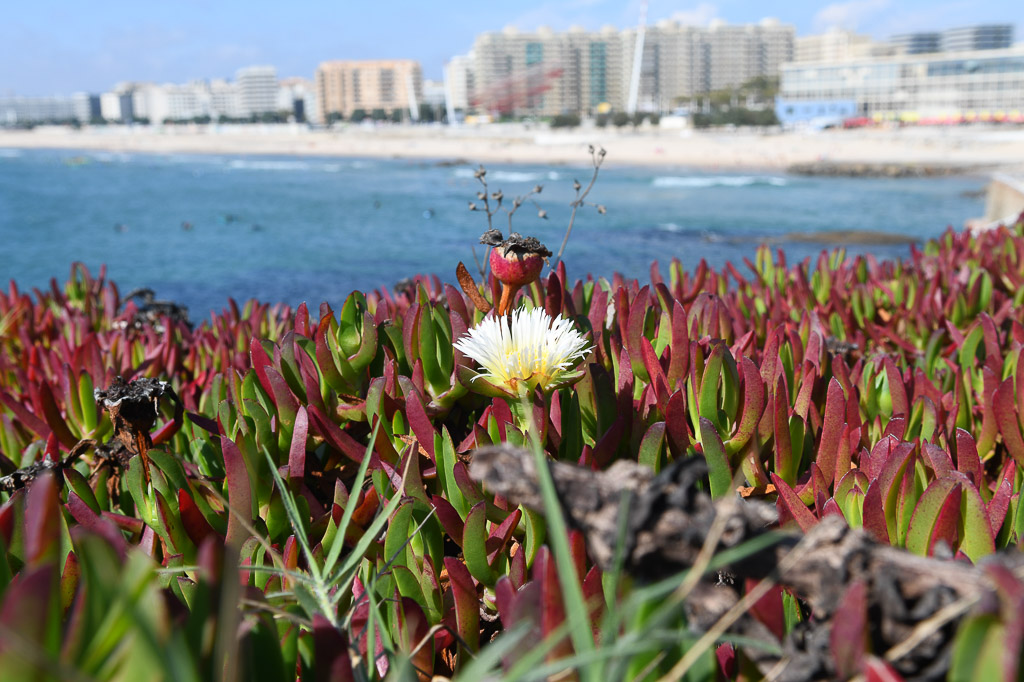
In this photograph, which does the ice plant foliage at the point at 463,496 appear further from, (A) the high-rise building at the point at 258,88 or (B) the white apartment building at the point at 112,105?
(B) the white apartment building at the point at 112,105

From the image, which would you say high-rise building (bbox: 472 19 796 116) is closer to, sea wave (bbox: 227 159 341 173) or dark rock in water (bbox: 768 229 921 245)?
sea wave (bbox: 227 159 341 173)

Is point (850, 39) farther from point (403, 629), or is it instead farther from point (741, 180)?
point (403, 629)

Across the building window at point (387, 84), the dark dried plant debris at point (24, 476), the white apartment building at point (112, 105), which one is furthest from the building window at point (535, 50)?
the white apartment building at point (112, 105)

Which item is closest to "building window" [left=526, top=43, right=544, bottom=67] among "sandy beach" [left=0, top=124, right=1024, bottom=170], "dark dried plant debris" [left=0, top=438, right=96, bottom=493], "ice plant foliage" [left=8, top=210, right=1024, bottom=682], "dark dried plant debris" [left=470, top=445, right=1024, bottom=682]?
"sandy beach" [left=0, top=124, right=1024, bottom=170]

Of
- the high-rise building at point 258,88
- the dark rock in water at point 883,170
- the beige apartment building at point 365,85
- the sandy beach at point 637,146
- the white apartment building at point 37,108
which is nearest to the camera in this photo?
the dark rock in water at point 883,170

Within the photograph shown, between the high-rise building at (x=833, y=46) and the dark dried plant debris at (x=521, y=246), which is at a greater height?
the high-rise building at (x=833, y=46)

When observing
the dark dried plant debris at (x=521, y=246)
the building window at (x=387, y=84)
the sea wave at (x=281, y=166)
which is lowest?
the dark dried plant debris at (x=521, y=246)

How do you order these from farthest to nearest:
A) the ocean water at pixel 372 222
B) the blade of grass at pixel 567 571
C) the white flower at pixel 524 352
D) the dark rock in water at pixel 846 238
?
the dark rock in water at pixel 846 238
the ocean water at pixel 372 222
the white flower at pixel 524 352
the blade of grass at pixel 567 571

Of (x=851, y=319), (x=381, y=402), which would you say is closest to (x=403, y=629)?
(x=381, y=402)
